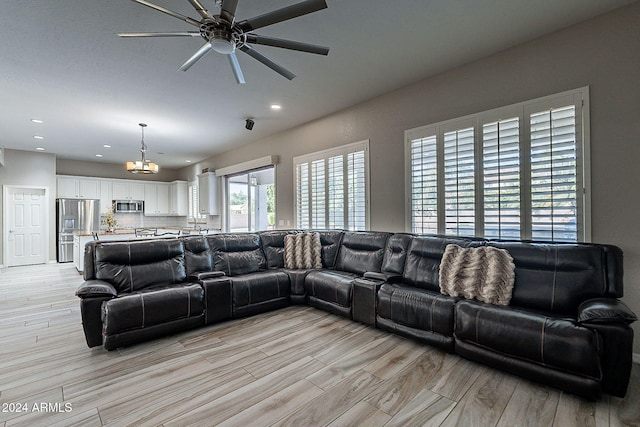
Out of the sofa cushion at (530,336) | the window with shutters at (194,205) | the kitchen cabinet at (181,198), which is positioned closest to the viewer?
the sofa cushion at (530,336)

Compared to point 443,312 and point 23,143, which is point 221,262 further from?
point 23,143

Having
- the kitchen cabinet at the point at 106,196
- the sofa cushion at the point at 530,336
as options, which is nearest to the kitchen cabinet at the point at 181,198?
the kitchen cabinet at the point at 106,196

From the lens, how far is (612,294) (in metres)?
2.27

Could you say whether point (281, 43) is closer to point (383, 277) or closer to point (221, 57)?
point (221, 57)

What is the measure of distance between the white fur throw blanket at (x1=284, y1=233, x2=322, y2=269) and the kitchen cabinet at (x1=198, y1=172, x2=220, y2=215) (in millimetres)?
4116

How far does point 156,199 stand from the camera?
32.1 feet

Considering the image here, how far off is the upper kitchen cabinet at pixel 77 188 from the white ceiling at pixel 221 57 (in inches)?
118

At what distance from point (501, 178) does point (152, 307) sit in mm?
3854

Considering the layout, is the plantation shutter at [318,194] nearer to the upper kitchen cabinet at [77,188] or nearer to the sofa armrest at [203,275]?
the sofa armrest at [203,275]

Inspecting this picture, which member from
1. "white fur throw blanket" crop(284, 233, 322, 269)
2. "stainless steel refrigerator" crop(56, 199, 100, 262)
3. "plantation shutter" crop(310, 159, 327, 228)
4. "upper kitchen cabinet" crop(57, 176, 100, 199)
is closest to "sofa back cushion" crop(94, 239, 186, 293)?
"white fur throw blanket" crop(284, 233, 322, 269)

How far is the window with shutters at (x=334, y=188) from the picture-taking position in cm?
456

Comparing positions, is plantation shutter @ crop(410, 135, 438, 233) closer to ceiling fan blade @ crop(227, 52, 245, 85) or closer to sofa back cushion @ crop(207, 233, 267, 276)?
sofa back cushion @ crop(207, 233, 267, 276)

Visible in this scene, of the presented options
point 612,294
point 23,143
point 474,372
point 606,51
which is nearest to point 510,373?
point 474,372

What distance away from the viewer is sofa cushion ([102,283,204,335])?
8.87 feet
